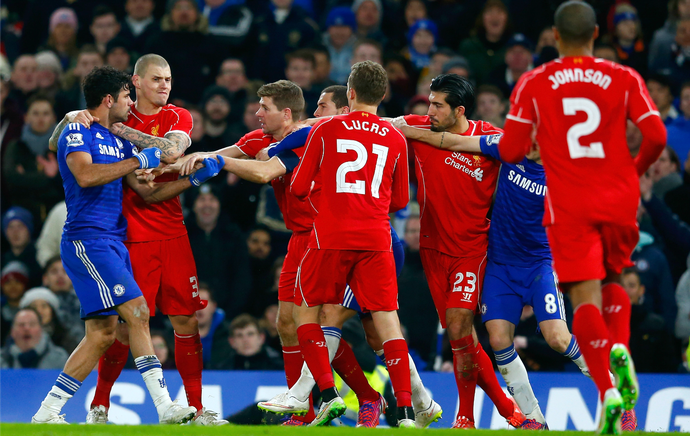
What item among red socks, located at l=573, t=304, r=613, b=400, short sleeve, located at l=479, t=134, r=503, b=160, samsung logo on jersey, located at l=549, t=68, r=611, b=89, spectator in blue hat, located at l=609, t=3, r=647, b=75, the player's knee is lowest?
the player's knee

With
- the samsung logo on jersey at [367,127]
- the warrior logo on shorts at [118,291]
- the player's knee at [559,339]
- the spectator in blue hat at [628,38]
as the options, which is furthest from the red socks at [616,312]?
the spectator in blue hat at [628,38]

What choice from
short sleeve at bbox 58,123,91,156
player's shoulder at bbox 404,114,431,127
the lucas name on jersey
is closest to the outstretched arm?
short sleeve at bbox 58,123,91,156

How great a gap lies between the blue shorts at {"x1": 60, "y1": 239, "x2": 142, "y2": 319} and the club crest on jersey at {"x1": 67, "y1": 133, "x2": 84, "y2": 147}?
76 cm

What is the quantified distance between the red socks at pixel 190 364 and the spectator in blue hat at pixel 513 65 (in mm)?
6498

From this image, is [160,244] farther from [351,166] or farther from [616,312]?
[616,312]

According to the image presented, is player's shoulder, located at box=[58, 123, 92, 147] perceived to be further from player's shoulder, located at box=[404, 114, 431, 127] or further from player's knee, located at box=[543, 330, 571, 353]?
player's knee, located at box=[543, 330, 571, 353]

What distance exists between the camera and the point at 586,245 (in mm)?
5219

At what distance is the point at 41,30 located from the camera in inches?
537

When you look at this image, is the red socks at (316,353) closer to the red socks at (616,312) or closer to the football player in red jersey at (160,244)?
the football player in red jersey at (160,244)

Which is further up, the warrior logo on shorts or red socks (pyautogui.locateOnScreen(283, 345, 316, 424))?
the warrior logo on shorts

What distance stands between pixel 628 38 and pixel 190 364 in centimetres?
839

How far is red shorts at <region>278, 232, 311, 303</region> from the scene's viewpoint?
289 inches

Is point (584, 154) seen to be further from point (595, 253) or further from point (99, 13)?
point (99, 13)

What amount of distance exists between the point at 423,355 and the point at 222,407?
A: 2518 mm
